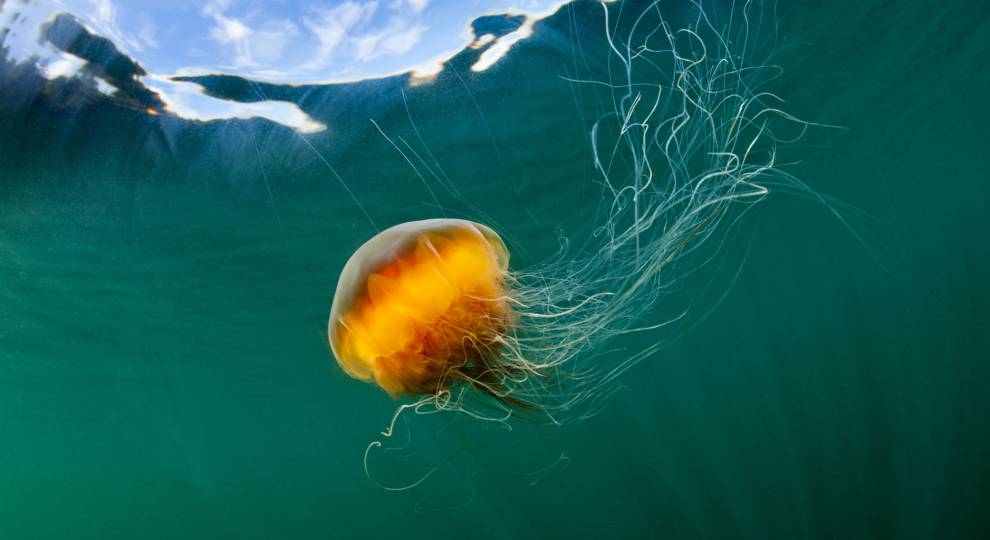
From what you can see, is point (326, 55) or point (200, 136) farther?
point (200, 136)

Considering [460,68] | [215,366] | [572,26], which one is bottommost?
[215,366]

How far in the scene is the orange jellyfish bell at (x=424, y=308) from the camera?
8.25ft

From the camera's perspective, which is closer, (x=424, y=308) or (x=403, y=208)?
(x=424, y=308)

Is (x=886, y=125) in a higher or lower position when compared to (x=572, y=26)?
lower

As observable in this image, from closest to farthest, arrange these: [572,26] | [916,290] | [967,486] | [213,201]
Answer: [572,26], [213,201], [967,486], [916,290]

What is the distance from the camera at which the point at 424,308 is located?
8.43 feet

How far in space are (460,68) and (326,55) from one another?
1.24 meters

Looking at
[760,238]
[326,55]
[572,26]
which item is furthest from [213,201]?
[760,238]

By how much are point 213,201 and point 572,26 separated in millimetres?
4385

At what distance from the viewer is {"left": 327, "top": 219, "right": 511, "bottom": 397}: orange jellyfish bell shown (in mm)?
2514

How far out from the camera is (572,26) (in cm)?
515

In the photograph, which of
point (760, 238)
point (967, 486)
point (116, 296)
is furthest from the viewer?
point (760, 238)

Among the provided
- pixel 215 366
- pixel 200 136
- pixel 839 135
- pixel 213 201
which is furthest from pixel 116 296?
pixel 839 135

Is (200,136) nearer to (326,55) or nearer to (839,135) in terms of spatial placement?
(326,55)
